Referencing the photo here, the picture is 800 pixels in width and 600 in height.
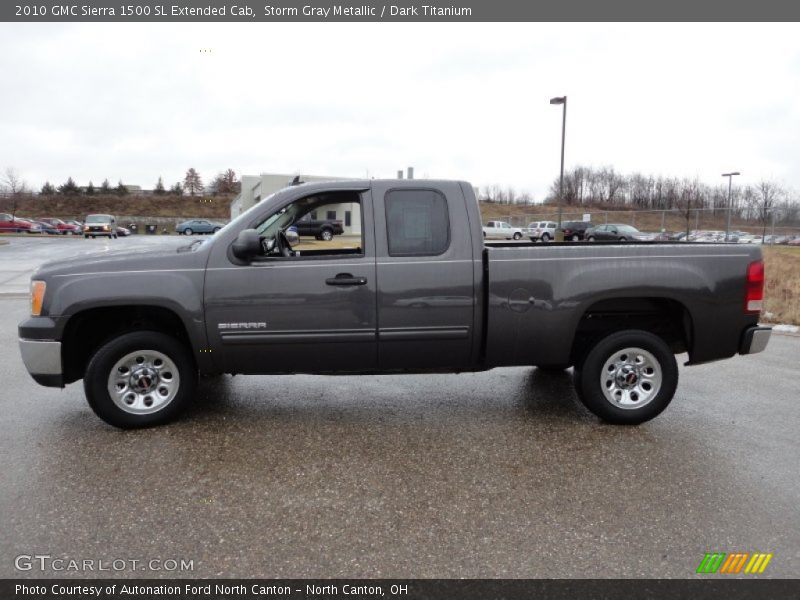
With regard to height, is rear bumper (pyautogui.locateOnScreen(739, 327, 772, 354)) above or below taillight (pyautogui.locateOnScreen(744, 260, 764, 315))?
below

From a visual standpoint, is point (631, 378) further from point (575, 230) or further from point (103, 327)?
point (575, 230)

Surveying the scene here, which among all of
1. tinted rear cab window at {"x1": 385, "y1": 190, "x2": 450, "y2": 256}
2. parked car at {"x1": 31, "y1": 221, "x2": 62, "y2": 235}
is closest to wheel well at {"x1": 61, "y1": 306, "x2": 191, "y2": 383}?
tinted rear cab window at {"x1": 385, "y1": 190, "x2": 450, "y2": 256}

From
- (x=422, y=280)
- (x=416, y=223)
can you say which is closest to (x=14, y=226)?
(x=416, y=223)

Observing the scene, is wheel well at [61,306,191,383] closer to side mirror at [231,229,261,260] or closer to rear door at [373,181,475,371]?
side mirror at [231,229,261,260]

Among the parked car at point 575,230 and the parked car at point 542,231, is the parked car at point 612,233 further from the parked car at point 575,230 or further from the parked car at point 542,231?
the parked car at point 542,231

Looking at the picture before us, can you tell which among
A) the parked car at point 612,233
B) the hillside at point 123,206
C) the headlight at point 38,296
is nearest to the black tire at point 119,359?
the headlight at point 38,296

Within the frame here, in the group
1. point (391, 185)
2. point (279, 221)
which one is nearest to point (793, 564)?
point (391, 185)

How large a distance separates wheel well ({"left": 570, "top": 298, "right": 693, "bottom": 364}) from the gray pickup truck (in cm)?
3

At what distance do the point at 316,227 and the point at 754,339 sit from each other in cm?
393

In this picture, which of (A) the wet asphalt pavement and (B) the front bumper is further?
(B) the front bumper

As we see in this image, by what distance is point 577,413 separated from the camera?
16.2 ft

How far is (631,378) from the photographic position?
4637 mm
